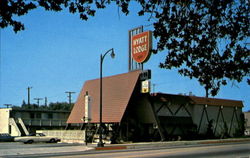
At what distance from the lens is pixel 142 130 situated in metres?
42.9

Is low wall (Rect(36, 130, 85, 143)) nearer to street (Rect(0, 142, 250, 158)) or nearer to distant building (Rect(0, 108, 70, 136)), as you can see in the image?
distant building (Rect(0, 108, 70, 136))

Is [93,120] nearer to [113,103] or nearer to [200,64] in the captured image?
[113,103]

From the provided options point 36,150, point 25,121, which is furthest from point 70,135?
point 25,121

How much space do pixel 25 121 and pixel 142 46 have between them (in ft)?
88.4

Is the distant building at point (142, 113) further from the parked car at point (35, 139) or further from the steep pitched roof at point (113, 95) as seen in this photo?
the parked car at point (35, 139)

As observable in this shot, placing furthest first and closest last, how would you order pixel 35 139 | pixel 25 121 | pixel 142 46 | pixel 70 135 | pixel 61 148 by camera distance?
1. pixel 25 121
2. pixel 70 135
3. pixel 35 139
4. pixel 142 46
5. pixel 61 148

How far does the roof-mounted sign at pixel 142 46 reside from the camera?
41.4 meters

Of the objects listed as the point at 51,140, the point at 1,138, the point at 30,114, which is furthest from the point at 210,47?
the point at 30,114

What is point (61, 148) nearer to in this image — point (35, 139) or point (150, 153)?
point (150, 153)

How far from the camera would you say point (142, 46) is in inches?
1672

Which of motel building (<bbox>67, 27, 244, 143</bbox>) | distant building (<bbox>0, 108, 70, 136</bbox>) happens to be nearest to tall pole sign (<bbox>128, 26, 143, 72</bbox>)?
motel building (<bbox>67, 27, 244, 143</bbox>)

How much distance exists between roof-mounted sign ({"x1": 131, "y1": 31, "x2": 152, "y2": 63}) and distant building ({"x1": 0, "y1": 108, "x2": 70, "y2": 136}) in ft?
80.9

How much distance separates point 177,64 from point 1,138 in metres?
43.3

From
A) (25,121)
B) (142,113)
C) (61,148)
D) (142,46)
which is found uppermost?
(142,46)
